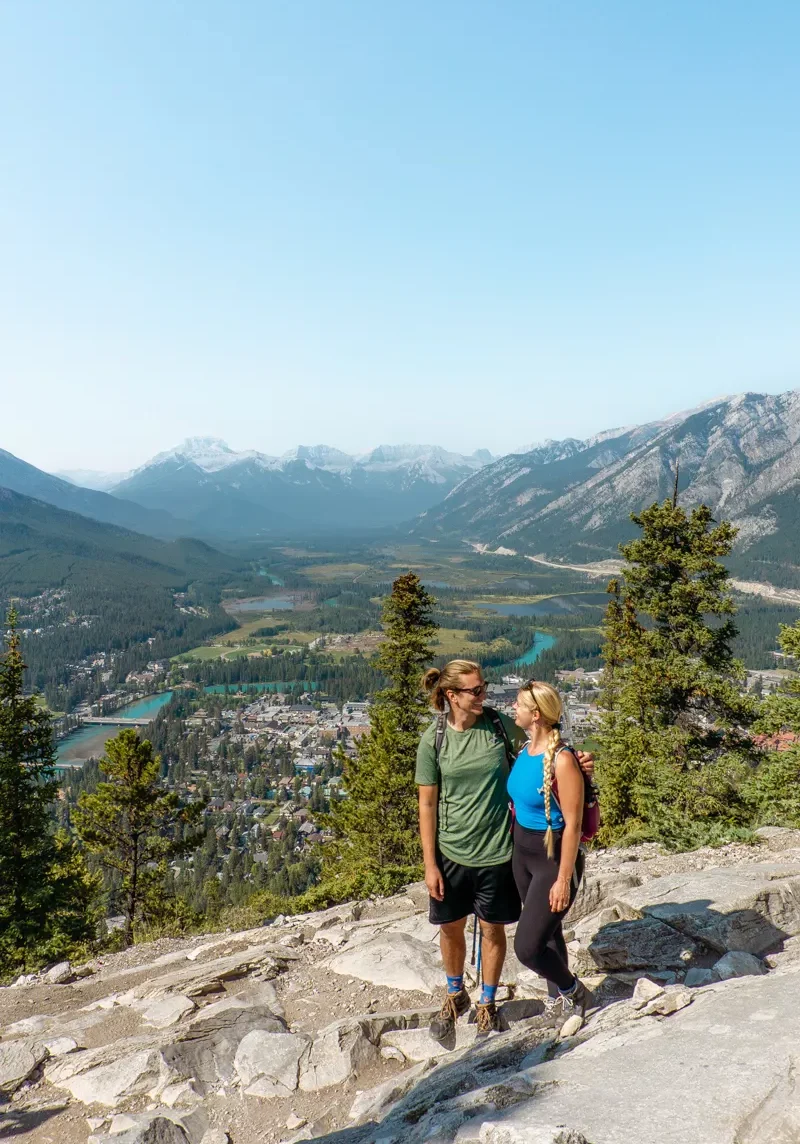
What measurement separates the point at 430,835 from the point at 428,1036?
2.31 m

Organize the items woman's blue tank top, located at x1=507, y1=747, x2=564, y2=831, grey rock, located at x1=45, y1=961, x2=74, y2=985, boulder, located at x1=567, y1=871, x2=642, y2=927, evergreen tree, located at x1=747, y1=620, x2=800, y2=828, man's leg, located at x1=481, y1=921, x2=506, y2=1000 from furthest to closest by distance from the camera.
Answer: evergreen tree, located at x1=747, y1=620, x2=800, y2=828 < grey rock, located at x1=45, y1=961, x2=74, y2=985 < boulder, located at x1=567, y1=871, x2=642, y2=927 < man's leg, located at x1=481, y1=921, x2=506, y2=1000 < woman's blue tank top, located at x1=507, y1=747, x2=564, y2=831

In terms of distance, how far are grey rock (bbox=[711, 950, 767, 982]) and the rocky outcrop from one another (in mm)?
25

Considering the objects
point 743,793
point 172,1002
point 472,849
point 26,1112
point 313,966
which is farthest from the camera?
point 743,793

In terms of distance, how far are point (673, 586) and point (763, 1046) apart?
1640cm

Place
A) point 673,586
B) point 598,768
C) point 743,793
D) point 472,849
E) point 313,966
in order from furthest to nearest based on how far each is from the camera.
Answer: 1. point 598,768
2. point 673,586
3. point 743,793
4. point 313,966
5. point 472,849

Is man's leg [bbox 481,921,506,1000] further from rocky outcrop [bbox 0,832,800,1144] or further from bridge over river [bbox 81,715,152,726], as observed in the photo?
bridge over river [bbox 81,715,152,726]

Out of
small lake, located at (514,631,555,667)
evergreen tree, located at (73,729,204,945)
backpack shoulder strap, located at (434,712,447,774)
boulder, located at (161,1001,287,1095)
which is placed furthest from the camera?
small lake, located at (514,631,555,667)

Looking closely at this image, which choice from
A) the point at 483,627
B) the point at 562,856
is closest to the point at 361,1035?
the point at 562,856

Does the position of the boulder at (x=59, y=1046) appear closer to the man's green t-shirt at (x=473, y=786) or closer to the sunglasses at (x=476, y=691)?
the man's green t-shirt at (x=473, y=786)

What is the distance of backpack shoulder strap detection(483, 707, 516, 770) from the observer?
570cm

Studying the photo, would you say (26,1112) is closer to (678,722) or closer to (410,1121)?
(410,1121)

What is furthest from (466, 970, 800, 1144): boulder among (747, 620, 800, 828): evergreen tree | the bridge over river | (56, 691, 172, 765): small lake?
the bridge over river

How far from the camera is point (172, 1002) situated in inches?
330

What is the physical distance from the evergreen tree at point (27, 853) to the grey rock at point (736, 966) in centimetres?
1618
